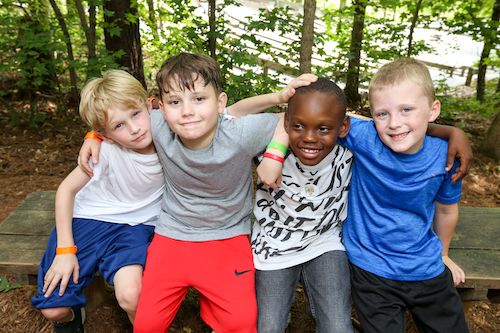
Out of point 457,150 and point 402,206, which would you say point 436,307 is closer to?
point 402,206

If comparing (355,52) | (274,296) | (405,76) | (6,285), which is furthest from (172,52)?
(274,296)

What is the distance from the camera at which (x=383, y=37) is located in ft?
20.8

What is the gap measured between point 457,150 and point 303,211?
786mm

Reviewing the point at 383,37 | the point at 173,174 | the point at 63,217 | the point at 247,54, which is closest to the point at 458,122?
the point at 383,37

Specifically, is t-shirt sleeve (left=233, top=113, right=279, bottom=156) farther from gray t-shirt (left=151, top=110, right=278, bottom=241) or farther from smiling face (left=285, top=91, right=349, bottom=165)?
smiling face (left=285, top=91, right=349, bottom=165)

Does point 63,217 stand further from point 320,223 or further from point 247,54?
point 247,54

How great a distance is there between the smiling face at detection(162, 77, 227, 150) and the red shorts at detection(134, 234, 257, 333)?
0.60 m

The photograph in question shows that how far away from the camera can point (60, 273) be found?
210cm

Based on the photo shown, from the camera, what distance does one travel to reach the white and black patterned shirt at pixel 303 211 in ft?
6.94

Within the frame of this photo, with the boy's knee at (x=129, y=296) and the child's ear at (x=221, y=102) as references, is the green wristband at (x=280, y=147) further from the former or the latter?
the boy's knee at (x=129, y=296)

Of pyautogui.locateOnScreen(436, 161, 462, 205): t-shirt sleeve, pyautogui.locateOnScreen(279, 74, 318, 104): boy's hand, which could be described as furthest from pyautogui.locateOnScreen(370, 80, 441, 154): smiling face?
pyautogui.locateOnScreen(279, 74, 318, 104): boy's hand

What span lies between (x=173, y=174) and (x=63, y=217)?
64 centimetres

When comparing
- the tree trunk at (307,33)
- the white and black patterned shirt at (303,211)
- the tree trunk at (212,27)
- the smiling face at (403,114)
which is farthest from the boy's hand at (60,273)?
the tree trunk at (212,27)

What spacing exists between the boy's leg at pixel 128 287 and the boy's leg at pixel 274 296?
0.61 m
